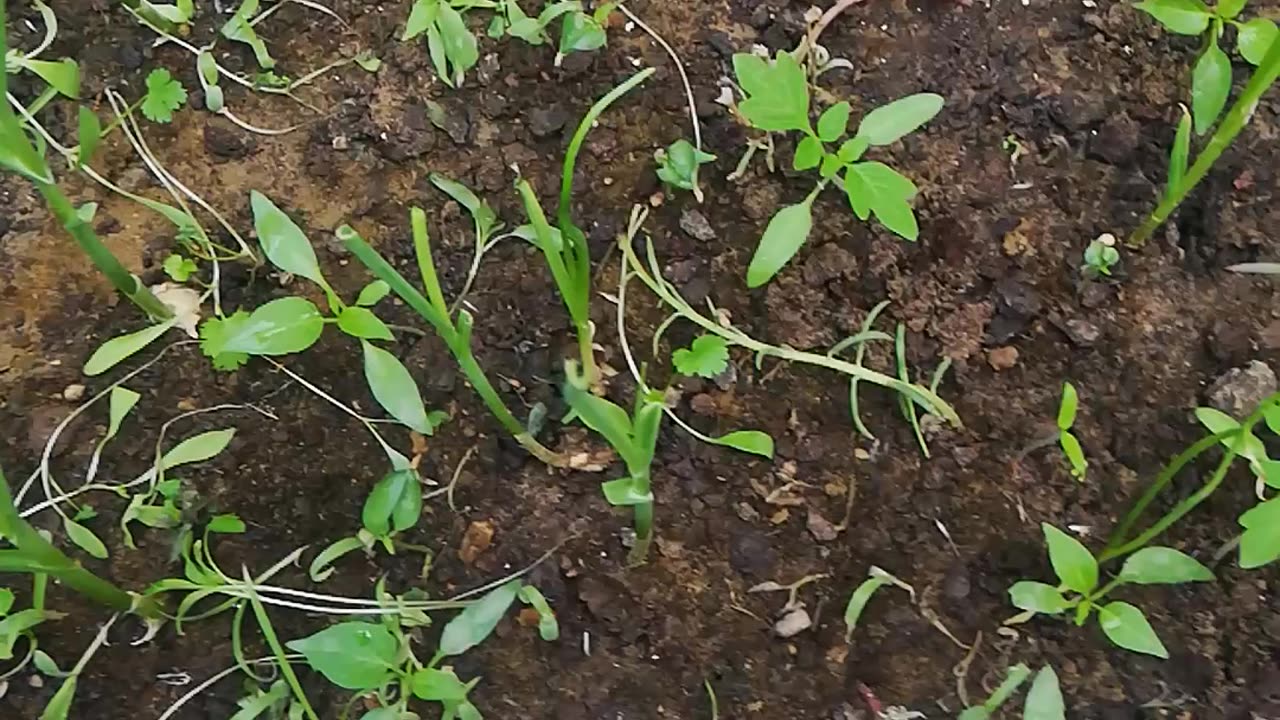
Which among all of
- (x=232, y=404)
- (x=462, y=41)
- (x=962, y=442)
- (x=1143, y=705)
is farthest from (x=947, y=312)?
(x=232, y=404)

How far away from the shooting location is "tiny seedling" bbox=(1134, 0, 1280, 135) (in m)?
0.95

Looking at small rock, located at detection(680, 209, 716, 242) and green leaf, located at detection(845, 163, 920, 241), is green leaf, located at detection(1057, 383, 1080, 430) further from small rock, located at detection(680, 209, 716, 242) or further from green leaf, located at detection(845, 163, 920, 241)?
small rock, located at detection(680, 209, 716, 242)

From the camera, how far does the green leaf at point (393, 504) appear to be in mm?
925

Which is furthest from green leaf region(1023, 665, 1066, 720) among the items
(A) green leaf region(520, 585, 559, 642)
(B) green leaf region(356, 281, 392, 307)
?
(B) green leaf region(356, 281, 392, 307)

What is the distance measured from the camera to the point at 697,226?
1.04 meters

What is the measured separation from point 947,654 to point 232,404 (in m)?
0.62

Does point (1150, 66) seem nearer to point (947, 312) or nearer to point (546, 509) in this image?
point (947, 312)

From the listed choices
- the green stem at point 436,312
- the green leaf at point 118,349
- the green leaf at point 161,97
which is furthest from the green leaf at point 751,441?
the green leaf at point 161,97

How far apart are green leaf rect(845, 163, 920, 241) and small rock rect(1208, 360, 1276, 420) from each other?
0.31 metres

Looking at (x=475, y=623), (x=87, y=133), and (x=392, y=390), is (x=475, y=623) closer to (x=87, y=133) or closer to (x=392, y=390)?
(x=392, y=390)

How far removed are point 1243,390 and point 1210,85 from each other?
25cm

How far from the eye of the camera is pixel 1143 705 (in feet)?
3.05

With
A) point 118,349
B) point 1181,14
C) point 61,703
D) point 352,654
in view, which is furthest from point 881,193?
point 61,703

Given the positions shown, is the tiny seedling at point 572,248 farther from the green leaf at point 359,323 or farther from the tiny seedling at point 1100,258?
the tiny seedling at point 1100,258
